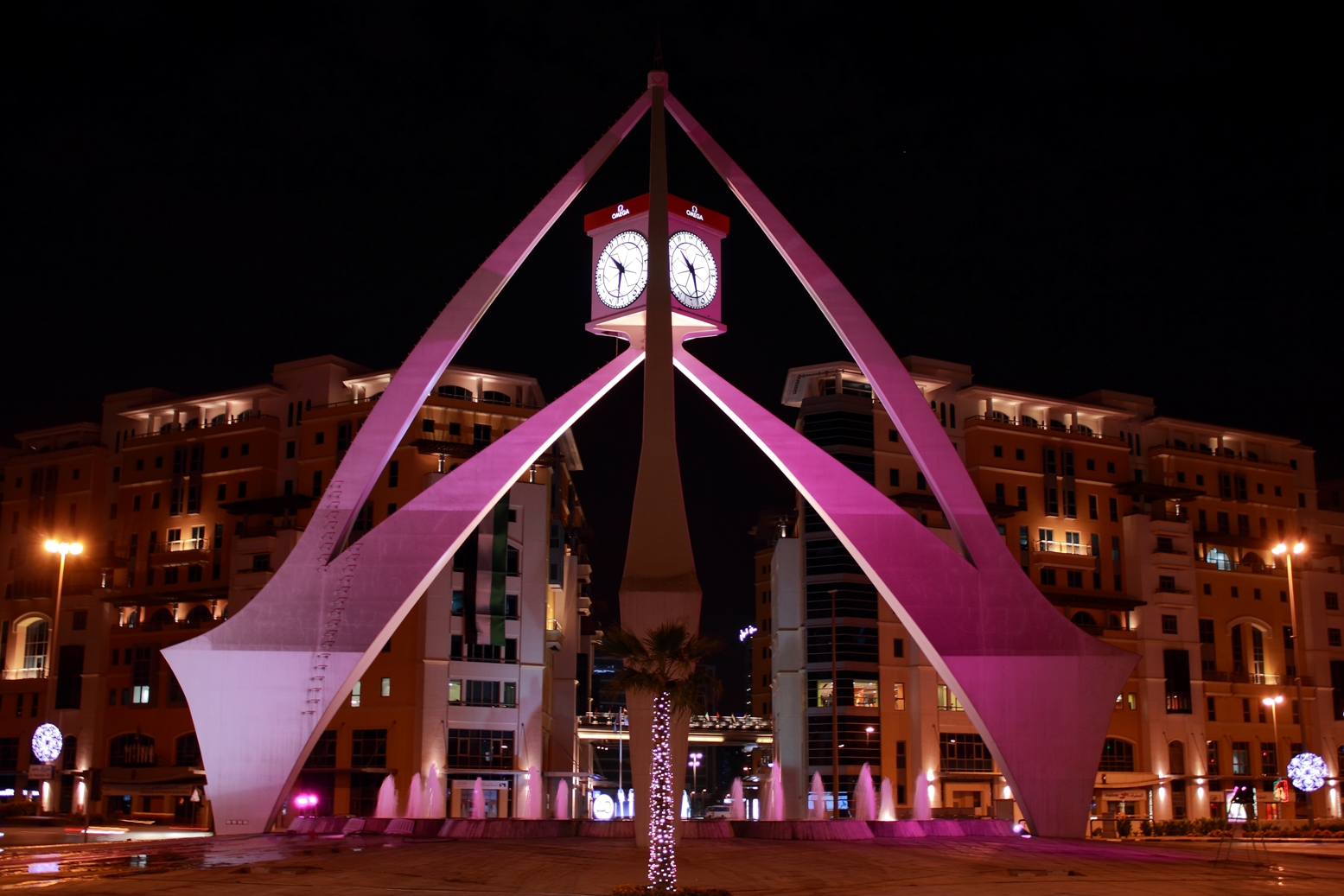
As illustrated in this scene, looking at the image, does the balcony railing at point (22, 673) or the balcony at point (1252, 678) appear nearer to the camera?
the balcony railing at point (22, 673)

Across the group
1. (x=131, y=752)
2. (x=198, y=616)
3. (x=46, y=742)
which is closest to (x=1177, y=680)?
(x=198, y=616)

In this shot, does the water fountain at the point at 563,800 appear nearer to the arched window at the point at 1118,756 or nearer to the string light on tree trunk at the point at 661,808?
the arched window at the point at 1118,756

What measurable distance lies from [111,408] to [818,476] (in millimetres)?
49846

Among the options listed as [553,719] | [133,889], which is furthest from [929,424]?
[553,719]

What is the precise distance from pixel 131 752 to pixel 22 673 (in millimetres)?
10477

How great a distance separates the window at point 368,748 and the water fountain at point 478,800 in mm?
3942

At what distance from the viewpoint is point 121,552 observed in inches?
2616

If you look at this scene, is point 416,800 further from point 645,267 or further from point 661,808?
point 661,808

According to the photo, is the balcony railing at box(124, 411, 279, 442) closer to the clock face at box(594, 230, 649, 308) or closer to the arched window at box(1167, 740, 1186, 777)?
the clock face at box(594, 230, 649, 308)

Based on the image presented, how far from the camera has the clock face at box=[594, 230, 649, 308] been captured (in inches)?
1421

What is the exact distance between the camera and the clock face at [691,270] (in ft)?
119

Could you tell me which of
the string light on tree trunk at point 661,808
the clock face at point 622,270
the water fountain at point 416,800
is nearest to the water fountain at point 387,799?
the water fountain at point 416,800

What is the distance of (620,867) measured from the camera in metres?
23.2

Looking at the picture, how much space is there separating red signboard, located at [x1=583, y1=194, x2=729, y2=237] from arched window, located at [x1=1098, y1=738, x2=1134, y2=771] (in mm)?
37049
